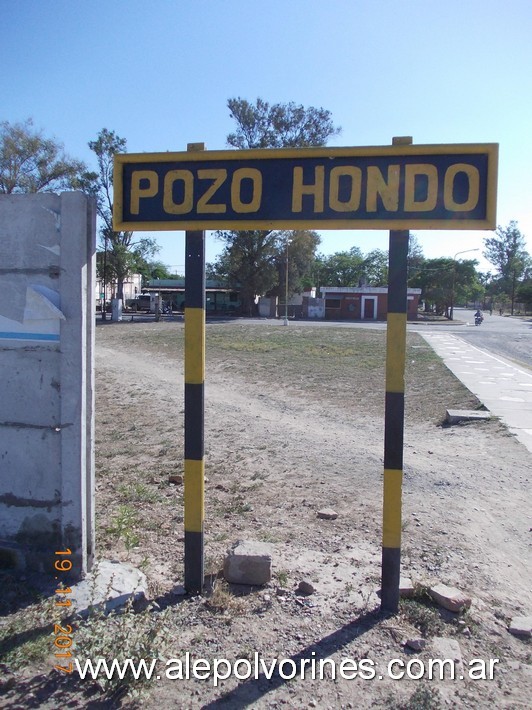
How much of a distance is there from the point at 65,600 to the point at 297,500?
7.72ft

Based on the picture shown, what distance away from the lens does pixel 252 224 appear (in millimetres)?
3113

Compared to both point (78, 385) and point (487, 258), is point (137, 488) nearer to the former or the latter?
point (78, 385)

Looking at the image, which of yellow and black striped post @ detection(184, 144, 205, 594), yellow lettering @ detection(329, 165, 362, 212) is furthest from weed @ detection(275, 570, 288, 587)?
yellow lettering @ detection(329, 165, 362, 212)

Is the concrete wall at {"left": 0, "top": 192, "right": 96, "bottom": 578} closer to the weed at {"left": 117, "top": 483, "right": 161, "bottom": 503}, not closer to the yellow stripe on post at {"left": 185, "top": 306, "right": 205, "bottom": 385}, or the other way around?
the yellow stripe on post at {"left": 185, "top": 306, "right": 205, "bottom": 385}

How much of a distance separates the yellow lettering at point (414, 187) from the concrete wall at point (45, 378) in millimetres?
1711

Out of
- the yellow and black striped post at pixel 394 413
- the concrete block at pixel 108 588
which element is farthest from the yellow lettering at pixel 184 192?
the concrete block at pixel 108 588

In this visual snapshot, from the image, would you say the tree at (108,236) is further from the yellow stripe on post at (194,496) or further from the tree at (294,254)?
the yellow stripe on post at (194,496)

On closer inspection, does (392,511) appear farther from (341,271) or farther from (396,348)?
(341,271)

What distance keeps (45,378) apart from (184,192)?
128cm

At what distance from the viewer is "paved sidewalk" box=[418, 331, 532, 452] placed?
8758 millimetres

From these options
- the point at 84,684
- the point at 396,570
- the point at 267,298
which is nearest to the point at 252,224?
the point at 396,570

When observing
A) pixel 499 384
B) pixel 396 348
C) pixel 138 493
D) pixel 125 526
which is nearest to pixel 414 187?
pixel 396 348

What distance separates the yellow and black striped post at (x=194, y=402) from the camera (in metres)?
3.19

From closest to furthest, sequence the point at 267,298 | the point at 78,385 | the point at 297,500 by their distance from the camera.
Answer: the point at 78,385 < the point at 297,500 < the point at 267,298
